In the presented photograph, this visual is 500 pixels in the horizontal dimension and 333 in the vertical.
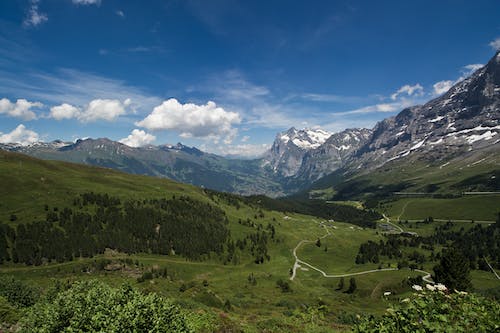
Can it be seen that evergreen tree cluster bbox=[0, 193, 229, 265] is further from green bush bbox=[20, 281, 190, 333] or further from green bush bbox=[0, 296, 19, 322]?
green bush bbox=[20, 281, 190, 333]

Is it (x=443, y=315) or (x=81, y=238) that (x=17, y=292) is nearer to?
(x=443, y=315)

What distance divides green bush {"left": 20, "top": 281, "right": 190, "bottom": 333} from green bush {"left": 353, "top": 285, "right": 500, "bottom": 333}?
1033 centimetres

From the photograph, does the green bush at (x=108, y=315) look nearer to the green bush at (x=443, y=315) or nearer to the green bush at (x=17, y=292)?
the green bush at (x=443, y=315)

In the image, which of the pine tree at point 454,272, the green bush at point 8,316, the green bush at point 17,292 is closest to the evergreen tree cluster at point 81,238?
the green bush at point 17,292

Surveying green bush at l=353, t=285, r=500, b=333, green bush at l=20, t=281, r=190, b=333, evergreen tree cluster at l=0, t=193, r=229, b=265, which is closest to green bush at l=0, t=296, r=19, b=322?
green bush at l=20, t=281, r=190, b=333

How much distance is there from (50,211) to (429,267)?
805 feet

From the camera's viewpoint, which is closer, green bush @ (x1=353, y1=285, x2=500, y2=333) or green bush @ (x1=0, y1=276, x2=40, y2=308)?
green bush @ (x1=353, y1=285, x2=500, y2=333)

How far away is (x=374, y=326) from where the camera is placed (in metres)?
13.2

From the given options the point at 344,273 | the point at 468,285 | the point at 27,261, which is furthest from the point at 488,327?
the point at 344,273

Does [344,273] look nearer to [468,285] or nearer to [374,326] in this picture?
[468,285]

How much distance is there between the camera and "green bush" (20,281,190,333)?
588 inches

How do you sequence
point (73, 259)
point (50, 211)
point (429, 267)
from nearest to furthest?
point (73, 259), point (50, 211), point (429, 267)

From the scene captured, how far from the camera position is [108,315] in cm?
1572

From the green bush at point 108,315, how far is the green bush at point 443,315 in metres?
10.3
